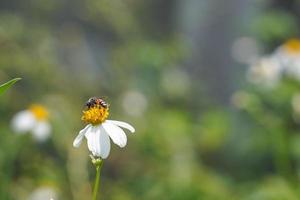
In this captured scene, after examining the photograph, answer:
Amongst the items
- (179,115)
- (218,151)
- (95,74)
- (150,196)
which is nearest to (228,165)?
(218,151)

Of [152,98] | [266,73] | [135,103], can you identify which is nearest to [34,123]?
[266,73]

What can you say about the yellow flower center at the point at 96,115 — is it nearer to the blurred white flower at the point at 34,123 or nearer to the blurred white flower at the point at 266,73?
the blurred white flower at the point at 34,123

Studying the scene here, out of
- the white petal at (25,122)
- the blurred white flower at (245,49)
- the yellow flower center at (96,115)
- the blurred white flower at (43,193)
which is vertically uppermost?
the blurred white flower at (245,49)

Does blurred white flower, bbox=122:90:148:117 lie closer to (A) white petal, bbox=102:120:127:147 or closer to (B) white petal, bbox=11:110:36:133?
(B) white petal, bbox=11:110:36:133

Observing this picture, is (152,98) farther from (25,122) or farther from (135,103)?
(25,122)

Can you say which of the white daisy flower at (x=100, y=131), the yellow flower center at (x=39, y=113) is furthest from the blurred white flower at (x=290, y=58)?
the white daisy flower at (x=100, y=131)

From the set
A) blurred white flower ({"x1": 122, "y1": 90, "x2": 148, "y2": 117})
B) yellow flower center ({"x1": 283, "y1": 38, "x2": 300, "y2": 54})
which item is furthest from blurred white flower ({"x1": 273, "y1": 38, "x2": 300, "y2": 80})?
blurred white flower ({"x1": 122, "y1": 90, "x2": 148, "y2": 117})
